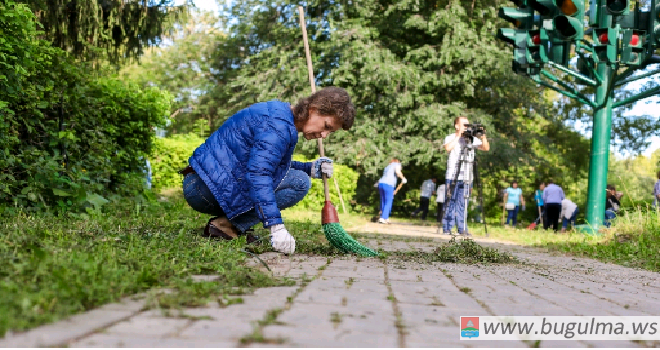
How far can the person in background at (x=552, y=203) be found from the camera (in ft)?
56.8

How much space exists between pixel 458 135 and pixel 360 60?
11.4 m

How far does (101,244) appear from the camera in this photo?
3498mm

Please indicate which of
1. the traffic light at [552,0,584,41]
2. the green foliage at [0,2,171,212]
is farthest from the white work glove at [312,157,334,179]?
the traffic light at [552,0,584,41]

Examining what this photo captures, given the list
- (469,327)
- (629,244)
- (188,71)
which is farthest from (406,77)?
(469,327)

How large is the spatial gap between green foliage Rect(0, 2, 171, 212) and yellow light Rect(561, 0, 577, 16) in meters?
6.14

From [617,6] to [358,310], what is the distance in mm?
7763

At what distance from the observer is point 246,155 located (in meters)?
4.76

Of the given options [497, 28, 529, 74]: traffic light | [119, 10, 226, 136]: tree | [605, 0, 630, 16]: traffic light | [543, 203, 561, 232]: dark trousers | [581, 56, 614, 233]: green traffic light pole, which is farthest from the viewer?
[119, 10, 226, 136]: tree

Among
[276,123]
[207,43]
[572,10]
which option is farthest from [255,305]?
[207,43]

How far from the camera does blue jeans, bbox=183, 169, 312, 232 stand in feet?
16.4

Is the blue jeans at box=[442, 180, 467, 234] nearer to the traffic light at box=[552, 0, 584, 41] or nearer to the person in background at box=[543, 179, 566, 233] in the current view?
the traffic light at box=[552, 0, 584, 41]

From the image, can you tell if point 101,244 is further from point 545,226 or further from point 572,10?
point 545,226

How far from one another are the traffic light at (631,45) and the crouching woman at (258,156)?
20.0ft

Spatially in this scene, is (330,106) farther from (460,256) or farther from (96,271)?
(96,271)
